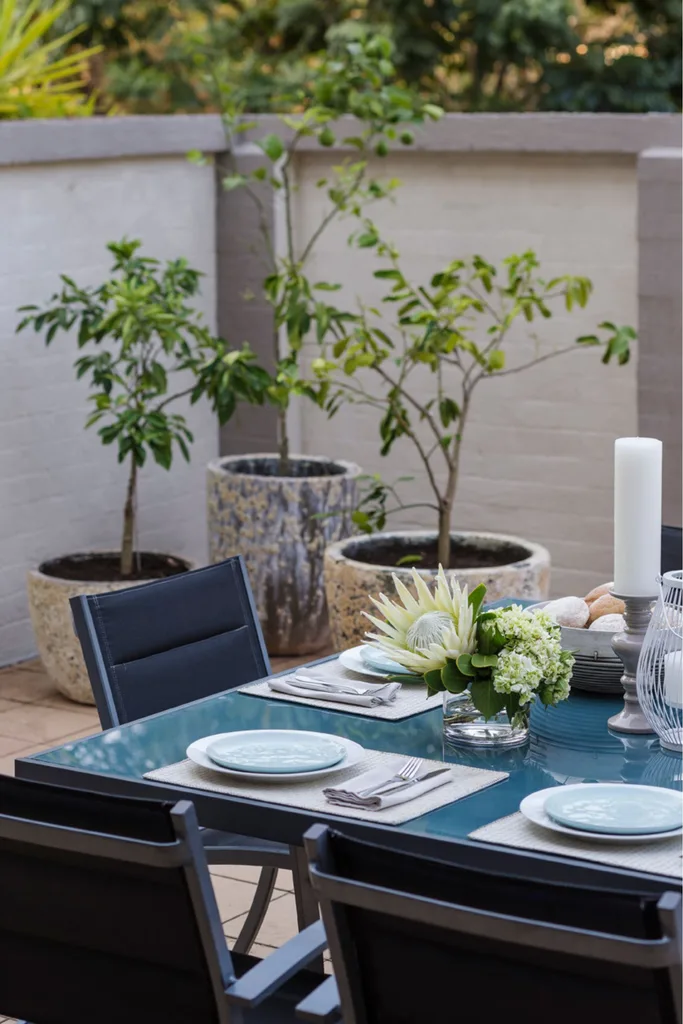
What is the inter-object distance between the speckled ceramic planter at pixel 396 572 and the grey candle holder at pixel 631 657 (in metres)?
1.90

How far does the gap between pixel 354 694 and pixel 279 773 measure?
432 mm

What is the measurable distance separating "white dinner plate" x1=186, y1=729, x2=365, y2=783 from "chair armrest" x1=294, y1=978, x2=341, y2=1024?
0.35 m

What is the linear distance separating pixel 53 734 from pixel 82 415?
4.16 feet

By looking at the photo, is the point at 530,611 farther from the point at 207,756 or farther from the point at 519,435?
the point at 519,435

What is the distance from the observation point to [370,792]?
2039 mm

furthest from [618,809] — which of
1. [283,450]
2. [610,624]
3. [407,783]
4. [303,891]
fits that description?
[283,450]

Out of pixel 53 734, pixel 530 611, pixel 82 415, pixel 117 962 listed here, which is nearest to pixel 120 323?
pixel 82 415

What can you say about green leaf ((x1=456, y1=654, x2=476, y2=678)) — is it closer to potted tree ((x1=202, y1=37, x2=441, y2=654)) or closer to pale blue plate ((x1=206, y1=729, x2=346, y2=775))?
pale blue plate ((x1=206, y1=729, x2=346, y2=775))

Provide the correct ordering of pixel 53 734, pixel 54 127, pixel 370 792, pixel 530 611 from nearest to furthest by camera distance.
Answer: pixel 370 792 < pixel 530 611 < pixel 53 734 < pixel 54 127

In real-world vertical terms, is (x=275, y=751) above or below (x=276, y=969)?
above

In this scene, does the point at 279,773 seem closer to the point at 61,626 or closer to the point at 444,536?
the point at 444,536

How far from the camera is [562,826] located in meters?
1.92

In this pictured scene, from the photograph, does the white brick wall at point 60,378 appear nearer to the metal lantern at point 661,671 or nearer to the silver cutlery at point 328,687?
the silver cutlery at point 328,687

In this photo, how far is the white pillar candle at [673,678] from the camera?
7.24 ft
